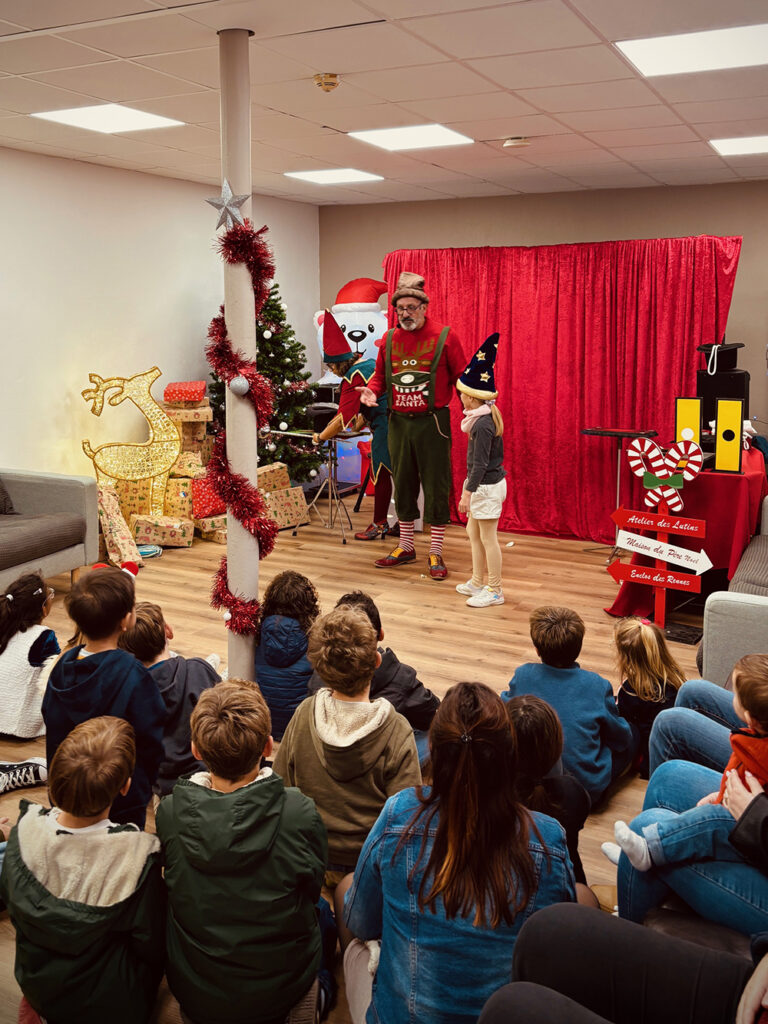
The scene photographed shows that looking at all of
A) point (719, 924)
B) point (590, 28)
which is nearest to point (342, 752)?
point (719, 924)

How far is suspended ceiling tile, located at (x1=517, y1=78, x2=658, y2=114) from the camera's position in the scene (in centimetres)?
385

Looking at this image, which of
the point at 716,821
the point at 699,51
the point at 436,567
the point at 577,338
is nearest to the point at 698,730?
the point at 716,821

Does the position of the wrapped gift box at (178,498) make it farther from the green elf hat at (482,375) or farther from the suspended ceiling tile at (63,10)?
the suspended ceiling tile at (63,10)

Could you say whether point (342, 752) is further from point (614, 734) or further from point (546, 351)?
point (546, 351)

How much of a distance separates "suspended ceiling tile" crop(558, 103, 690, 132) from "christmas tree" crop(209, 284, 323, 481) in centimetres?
311

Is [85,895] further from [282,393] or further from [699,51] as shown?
[282,393]

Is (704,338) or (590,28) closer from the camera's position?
(590,28)

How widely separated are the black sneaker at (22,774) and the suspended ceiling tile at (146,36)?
248 centimetres

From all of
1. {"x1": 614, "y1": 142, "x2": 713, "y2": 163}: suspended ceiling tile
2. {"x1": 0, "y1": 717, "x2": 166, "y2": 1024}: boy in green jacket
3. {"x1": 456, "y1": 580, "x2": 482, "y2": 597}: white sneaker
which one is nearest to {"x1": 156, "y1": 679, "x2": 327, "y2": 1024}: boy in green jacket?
{"x1": 0, "y1": 717, "x2": 166, "y2": 1024}: boy in green jacket

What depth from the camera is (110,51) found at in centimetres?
344

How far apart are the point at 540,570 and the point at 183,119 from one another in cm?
331

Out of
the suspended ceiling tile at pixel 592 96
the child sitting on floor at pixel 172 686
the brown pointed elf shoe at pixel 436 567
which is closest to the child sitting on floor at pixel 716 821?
the child sitting on floor at pixel 172 686

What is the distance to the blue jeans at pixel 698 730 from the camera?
7.85 ft

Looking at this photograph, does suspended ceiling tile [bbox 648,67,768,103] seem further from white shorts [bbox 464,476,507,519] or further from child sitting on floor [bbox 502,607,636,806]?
child sitting on floor [bbox 502,607,636,806]
